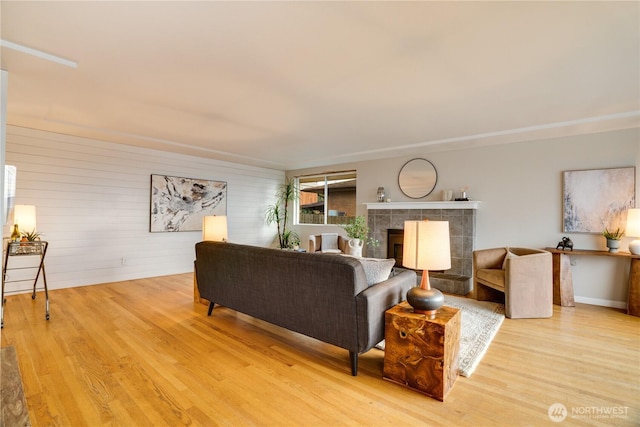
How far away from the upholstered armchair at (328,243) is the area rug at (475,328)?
89.6 inches

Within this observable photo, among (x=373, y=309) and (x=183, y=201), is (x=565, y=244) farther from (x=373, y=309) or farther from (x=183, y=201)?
(x=183, y=201)

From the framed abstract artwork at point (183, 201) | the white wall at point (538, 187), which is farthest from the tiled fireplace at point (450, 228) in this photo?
the framed abstract artwork at point (183, 201)

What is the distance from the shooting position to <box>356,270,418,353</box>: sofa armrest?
207 cm

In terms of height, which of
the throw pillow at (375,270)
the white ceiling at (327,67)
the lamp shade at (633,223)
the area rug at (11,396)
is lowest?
the area rug at (11,396)

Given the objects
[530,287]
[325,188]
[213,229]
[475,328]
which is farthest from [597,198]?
[213,229]

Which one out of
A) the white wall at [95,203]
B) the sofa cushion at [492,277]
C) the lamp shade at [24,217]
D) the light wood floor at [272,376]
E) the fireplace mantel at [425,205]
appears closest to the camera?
the light wood floor at [272,376]

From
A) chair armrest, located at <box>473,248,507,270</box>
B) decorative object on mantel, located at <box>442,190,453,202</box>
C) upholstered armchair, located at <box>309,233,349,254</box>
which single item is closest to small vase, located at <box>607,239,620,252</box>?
chair armrest, located at <box>473,248,507,270</box>

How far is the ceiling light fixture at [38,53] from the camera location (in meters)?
2.15

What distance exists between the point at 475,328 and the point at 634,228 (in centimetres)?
243

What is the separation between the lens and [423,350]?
1915mm

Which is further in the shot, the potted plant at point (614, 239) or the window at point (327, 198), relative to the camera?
the window at point (327, 198)

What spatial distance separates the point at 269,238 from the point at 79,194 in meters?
3.95

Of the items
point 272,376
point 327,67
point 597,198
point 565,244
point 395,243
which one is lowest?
point 272,376

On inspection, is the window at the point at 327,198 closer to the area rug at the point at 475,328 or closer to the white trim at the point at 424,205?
the white trim at the point at 424,205
